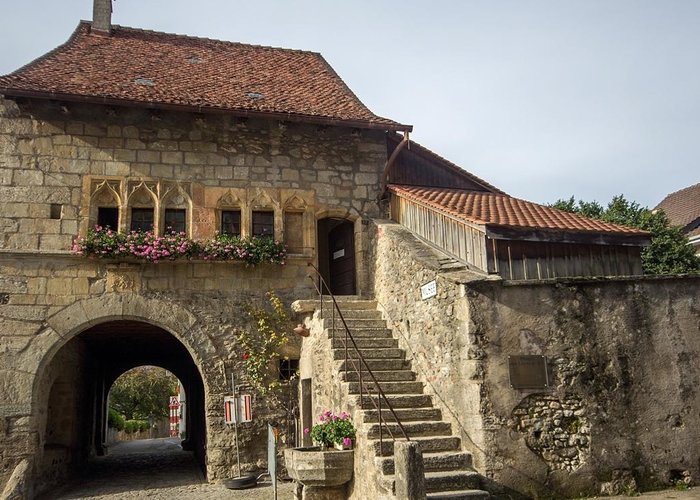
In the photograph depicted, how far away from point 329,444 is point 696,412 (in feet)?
Result: 15.1

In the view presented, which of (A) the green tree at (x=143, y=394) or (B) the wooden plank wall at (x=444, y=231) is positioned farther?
(A) the green tree at (x=143, y=394)

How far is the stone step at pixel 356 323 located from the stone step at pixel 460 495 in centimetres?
349

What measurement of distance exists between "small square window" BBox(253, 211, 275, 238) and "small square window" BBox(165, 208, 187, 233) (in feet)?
4.09

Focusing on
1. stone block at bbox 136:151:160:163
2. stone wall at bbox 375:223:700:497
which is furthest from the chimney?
stone wall at bbox 375:223:700:497

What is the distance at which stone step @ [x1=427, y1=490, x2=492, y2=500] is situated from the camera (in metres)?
6.24

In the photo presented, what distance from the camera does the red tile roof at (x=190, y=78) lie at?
10.1 m

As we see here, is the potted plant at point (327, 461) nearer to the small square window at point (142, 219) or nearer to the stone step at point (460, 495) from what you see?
the stone step at point (460, 495)

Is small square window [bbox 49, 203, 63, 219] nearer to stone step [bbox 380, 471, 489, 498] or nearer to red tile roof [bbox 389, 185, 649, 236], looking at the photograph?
red tile roof [bbox 389, 185, 649, 236]

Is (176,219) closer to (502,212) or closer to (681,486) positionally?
(502,212)

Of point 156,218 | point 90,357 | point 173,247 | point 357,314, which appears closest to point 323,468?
point 357,314

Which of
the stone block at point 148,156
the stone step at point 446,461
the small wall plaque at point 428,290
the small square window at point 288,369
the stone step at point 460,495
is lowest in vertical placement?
the stone step at point 460,495

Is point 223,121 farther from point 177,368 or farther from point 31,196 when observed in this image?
point 177,368

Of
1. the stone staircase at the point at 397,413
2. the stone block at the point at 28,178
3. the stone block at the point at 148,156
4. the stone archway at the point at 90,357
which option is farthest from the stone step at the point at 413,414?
the stone block at the point at 28,178

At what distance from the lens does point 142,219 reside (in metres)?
10.4
